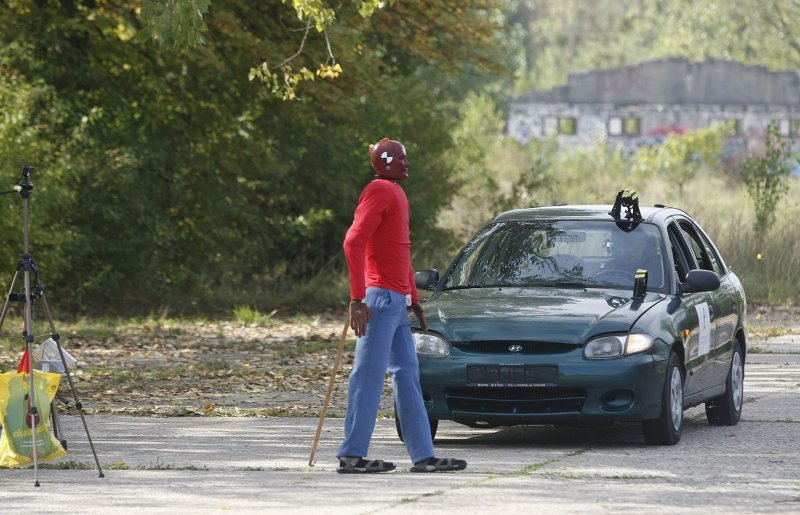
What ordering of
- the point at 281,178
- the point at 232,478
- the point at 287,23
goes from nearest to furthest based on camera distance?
the point at 232,478, the point at 287,23, the point at 281,178

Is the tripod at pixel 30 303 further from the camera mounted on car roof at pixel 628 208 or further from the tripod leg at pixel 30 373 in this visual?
the camera mounted on car roof at pixel 628 208

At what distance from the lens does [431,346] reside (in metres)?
10.6

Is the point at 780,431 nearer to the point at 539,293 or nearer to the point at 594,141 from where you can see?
the point at 539,293

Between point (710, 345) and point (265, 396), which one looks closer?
point (710, 345)

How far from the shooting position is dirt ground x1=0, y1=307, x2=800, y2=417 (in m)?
13.6

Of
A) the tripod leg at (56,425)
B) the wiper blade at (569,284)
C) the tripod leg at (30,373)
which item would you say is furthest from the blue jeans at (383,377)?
the wiper blade at (569,284)

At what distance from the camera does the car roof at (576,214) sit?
1186 cm

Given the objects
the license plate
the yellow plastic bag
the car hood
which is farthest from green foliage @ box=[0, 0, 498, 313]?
the yellow plastic bag

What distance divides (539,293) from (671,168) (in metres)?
55.1

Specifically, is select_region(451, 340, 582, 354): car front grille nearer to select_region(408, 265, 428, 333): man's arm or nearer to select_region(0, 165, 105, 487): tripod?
select_region(408, 265, 428, 333): man's arm

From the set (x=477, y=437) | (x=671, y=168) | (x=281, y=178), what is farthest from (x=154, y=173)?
(x=671, y=168)

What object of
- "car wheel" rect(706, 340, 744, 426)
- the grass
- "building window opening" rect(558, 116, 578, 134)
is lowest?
the grass

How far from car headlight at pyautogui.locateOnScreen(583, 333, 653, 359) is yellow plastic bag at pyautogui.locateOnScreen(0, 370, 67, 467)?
10.4 ft

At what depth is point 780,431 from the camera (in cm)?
1159
